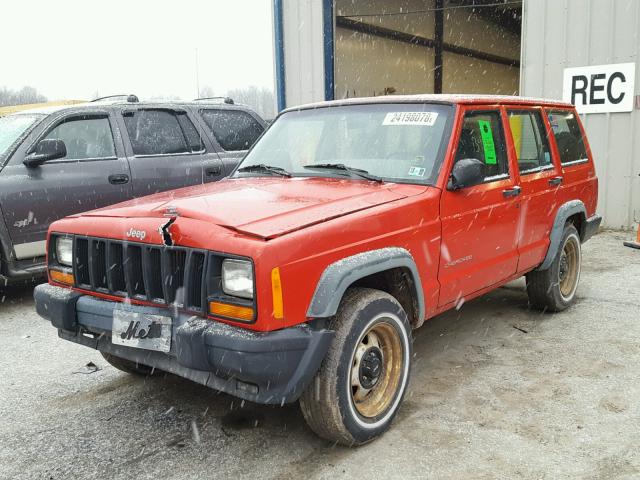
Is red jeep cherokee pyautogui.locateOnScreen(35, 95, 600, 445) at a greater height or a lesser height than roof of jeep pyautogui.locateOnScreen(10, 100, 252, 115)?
lesser

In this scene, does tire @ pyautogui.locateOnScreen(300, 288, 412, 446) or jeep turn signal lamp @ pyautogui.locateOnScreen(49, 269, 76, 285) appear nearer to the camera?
tire @ pyautogui.locateOnScreen(300, 288, 412, 446)

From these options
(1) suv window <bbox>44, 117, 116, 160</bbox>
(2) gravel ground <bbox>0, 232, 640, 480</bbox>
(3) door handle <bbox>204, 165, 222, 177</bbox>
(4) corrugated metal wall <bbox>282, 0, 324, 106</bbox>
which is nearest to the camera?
(2) gravel ground <bbox>0, 232, 640, 480</bbox>

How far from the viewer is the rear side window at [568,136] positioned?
5.20 metres

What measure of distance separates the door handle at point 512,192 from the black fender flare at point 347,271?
1.23 meters

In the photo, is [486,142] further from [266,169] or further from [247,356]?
[247,356]

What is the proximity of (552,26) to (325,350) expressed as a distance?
8.07 meters

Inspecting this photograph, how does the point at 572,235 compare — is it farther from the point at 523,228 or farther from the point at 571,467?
the point at 571,467

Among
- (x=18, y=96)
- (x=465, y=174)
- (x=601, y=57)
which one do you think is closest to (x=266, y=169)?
(x=465, y=174)

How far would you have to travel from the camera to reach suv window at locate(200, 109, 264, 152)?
7355mm

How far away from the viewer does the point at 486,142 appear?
167 inches

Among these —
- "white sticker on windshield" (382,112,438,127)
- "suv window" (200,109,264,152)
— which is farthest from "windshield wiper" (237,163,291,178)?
"suv window" (200,109,264,152)

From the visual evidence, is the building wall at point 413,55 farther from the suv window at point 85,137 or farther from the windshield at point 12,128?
the windshield at point 12,128

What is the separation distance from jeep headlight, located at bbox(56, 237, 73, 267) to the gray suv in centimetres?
242

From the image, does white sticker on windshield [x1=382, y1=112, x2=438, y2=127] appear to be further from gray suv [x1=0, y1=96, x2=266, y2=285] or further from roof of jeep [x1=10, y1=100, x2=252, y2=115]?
roof of jeep [x1=10, y1=100, x2=252, y2=115]
